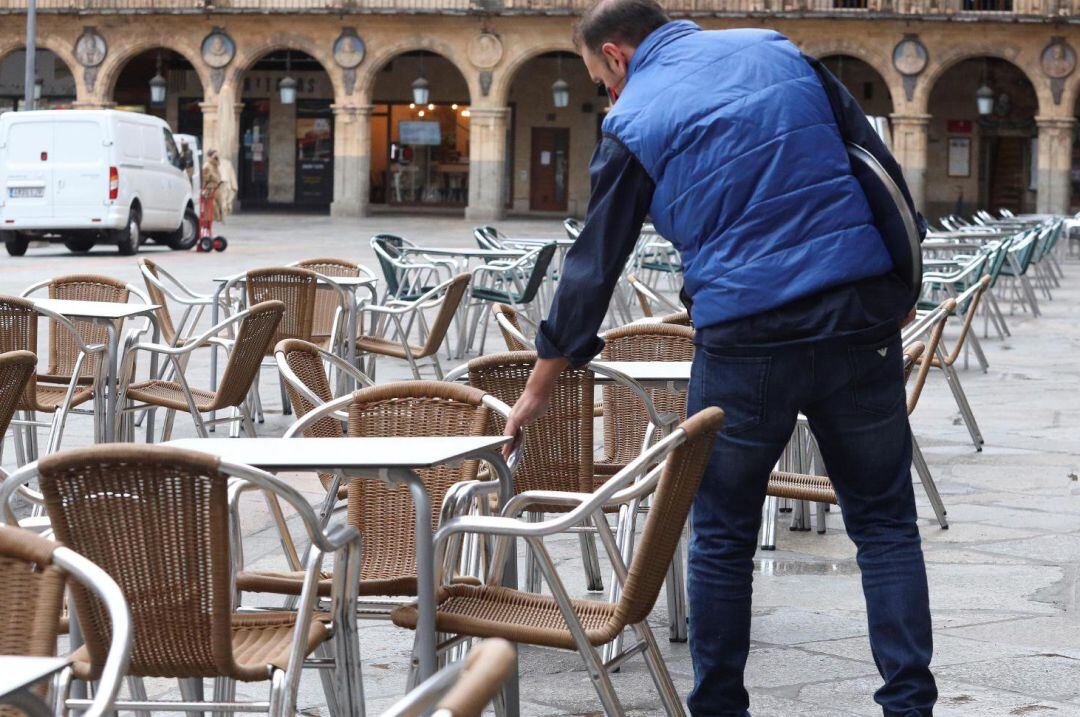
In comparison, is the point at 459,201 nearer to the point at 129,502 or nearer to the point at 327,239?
the point at 327,239

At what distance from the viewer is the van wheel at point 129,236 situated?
23.2 metres

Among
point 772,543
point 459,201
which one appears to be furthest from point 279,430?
point 459,201

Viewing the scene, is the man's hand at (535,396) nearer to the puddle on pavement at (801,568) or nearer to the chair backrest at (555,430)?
the chair backrest at (555,430)

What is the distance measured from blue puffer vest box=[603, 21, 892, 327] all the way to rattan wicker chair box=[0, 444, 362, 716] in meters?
0.92

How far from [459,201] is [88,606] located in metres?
40.2

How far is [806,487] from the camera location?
4.97 meters

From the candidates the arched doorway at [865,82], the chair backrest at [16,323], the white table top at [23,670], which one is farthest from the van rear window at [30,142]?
the arched doorway at [865,82]

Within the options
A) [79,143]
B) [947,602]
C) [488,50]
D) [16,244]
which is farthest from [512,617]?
[488,50]

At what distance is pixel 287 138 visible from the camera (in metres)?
42.7

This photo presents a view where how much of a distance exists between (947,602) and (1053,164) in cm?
3314

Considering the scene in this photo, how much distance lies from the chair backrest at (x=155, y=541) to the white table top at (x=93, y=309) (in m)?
3.29

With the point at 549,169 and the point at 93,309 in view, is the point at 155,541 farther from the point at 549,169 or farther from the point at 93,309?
the point at 549,169

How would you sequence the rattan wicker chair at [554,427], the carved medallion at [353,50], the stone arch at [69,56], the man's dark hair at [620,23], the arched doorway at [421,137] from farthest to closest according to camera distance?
the arched doorway at [421,137], the stone arch at [69,56], the carved medallion at [353,50], the rattan wicker chair at [554,427], the man's dark hair at [620,23]

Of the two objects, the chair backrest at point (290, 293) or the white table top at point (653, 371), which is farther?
the chair backrest at point (290, 293)
